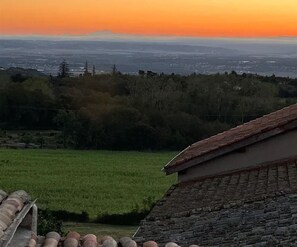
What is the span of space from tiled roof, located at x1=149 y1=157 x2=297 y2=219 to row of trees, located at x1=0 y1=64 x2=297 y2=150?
109ft

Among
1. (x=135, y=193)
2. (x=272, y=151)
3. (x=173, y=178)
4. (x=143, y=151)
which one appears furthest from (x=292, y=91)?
(x=272, y=151)

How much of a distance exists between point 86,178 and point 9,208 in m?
30.4

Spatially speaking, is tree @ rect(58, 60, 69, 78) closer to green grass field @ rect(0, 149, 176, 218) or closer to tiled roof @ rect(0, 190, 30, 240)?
green grass field @ rect(0, 149, 176, 218)

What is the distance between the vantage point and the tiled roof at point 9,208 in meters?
4.28

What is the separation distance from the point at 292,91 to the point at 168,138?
564 inches

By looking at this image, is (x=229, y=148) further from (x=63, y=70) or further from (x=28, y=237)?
(x=63, y=70)

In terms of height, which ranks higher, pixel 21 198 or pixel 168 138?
pixel 21 198

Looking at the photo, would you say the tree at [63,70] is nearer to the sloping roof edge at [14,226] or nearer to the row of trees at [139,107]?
the row of trees at [139,107]

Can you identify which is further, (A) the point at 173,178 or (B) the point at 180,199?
(A) the point at 173,178

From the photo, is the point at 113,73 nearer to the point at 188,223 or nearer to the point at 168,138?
the point at 168,138

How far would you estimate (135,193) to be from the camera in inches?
1193

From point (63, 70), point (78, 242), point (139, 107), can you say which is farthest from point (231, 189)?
point (63, 70)

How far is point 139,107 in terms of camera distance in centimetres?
4634

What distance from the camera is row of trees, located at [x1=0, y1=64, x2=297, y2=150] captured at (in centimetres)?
4416
